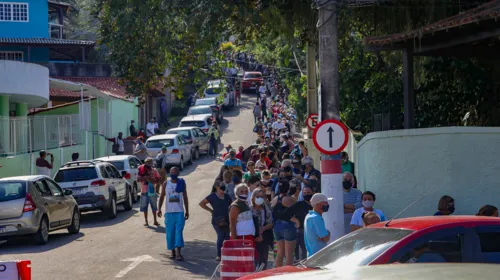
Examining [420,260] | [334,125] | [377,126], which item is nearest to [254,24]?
[377,126]

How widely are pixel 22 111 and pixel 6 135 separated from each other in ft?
21.3

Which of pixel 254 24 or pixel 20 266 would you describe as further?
pixel 254 24

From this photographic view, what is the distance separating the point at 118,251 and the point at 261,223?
4.65 meters

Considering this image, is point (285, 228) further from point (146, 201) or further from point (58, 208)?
point (146, 201)

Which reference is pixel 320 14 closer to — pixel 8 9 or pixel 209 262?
pixel 209 262

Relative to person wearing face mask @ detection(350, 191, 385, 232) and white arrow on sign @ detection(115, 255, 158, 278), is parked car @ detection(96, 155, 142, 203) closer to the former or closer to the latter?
white arrow on sign @ detection(115, 255, 158, 278)

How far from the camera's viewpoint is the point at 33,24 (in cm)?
5316

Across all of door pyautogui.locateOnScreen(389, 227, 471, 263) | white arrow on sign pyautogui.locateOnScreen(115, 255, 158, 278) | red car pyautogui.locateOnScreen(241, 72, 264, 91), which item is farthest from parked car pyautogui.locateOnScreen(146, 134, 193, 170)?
red car pyautogui.locateOnScreen(241, 72, 264, 91)

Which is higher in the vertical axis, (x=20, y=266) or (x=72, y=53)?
(x=72, y=53)

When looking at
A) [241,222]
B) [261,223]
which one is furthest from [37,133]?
[241,222]

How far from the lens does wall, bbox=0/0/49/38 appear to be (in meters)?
52.7

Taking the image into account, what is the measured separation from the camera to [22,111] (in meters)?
34.3

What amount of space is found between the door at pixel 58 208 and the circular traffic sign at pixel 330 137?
835cm

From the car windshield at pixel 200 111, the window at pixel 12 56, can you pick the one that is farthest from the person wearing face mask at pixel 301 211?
the window at pixel 12 56
